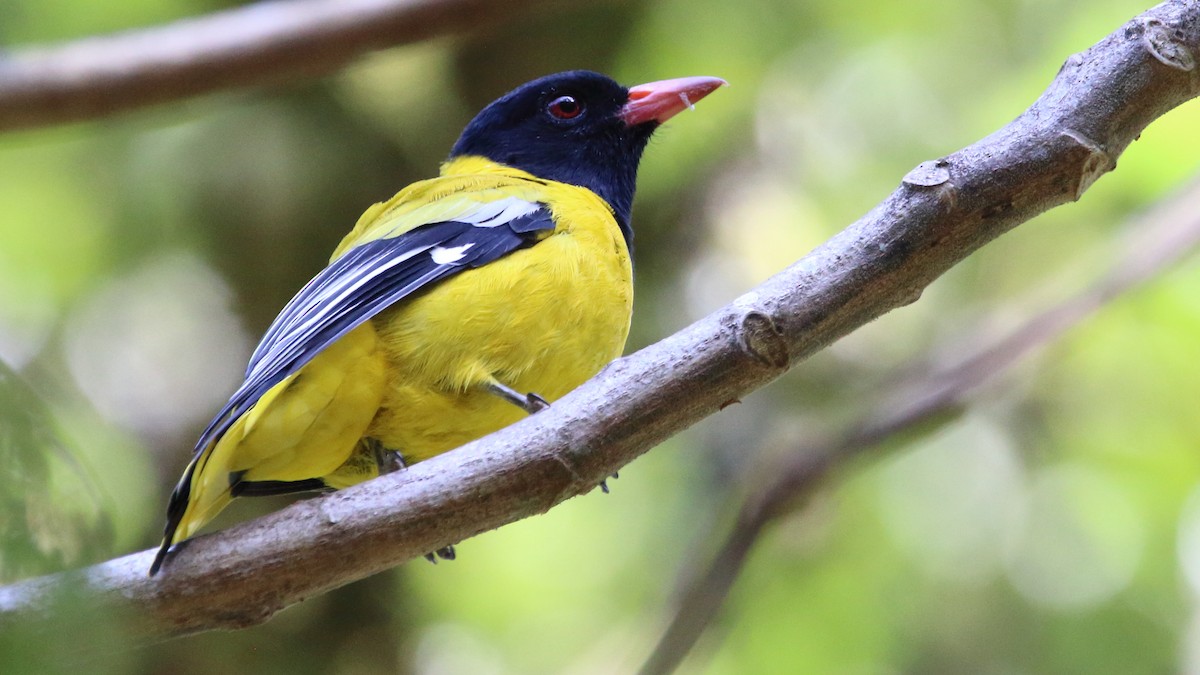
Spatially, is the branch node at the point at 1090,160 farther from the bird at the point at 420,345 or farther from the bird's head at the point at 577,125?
the bird's head at the point at 577,125

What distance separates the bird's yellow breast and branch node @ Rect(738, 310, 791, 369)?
0.92 metres

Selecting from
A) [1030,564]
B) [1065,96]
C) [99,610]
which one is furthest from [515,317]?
[1030,564]

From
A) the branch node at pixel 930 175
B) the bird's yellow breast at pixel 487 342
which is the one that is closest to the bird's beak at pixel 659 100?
the bird's yellow breast at pixel 487 342

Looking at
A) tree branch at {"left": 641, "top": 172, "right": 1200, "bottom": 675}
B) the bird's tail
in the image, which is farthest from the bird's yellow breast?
tree branch at {"left": 641, "top": 172, "right": 1200, "bottom": 675}

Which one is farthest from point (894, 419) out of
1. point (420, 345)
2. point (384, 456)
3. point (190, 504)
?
point (190, 504)

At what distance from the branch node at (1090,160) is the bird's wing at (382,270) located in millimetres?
1486

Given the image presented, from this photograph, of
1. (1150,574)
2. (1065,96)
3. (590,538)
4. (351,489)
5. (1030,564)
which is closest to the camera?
(1065,96)

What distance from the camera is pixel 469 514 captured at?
2.27 metres

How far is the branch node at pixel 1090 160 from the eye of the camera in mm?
2133

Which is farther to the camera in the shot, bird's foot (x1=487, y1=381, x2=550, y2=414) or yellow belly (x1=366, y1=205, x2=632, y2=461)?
yellow belly (x1=366, y1=205, x2=632, y2=461)

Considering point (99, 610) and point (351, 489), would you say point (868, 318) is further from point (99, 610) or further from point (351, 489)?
point (99, 610)

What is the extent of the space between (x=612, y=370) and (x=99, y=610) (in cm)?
110

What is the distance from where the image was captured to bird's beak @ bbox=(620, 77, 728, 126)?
4059mm

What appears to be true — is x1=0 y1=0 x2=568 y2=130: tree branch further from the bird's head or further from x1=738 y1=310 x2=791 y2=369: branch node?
x1=738 y1=310 x2=791 y2=369: branch node
